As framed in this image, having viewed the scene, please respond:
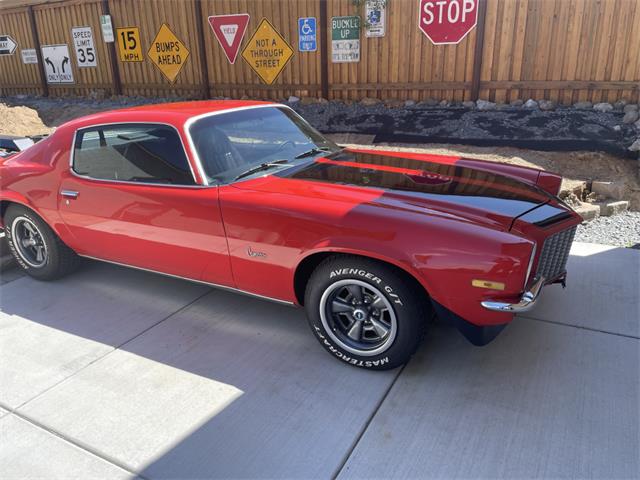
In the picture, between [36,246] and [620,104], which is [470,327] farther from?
[620,104]

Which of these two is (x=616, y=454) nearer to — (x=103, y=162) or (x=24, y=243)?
(x=103, y=162)

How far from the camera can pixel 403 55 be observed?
10.4 meters

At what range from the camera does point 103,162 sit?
12.7 feet

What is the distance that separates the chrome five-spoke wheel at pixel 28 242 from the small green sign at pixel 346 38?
8.20 metres

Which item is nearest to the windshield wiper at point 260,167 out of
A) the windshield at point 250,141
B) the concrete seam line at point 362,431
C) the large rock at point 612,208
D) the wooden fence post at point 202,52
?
the windshield at point 250,141

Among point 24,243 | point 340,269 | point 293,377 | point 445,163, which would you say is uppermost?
point 445,163

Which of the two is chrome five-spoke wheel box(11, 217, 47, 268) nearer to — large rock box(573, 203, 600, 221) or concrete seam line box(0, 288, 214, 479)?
concrete seam line box(0, 288, 214, 479)

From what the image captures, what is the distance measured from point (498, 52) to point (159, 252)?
8424mm

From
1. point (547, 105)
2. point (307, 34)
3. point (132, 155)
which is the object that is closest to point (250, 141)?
point (132, 155)

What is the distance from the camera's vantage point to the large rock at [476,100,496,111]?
9664 millimetres

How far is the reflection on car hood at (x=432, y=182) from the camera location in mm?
2902

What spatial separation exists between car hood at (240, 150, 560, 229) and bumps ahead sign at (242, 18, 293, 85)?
851 centimetres

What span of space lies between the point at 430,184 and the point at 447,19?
25.6 feet

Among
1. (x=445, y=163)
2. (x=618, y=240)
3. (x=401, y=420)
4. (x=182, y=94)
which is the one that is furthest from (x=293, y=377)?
(x=182, y=94)
